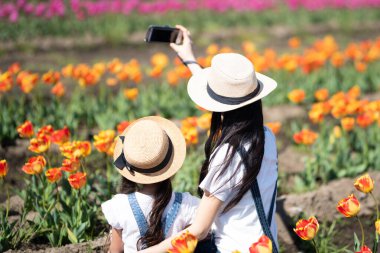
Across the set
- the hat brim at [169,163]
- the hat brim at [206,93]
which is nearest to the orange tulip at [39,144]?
the hat brim at [169,163]

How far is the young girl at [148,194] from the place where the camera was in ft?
7.25

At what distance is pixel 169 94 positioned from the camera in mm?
5352

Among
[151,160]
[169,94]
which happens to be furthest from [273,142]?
[169,94]

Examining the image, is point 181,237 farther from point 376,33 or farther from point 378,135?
point 376,33

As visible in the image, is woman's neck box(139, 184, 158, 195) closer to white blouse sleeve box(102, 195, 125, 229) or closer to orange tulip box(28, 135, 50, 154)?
Answer: white blouse sleeve box(102, 195, 125, 229)

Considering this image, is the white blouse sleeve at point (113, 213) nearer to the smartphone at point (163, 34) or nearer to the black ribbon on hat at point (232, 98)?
the black ribbon on hat at point (232, 98)

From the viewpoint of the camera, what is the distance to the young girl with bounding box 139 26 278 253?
2.17m

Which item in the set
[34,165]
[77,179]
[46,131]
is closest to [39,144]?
[46,131]

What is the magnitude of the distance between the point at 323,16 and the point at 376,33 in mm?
1330

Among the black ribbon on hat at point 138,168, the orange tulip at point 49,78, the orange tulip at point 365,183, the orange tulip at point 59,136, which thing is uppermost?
the black ribbon on hat at point 138,168

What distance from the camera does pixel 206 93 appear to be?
2.31 metres

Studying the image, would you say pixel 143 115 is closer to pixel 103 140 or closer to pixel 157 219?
pixel 103 140

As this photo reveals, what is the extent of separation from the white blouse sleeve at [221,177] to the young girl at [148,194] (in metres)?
0.18

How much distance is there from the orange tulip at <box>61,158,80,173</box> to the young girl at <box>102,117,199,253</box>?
44cm
